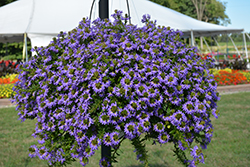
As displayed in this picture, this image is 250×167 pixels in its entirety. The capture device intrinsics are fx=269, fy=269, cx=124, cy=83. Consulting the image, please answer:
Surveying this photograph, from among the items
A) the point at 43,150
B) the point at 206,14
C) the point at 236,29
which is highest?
the point at 206,14

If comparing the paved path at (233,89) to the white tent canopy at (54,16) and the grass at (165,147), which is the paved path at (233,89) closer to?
the grass at (165,147)

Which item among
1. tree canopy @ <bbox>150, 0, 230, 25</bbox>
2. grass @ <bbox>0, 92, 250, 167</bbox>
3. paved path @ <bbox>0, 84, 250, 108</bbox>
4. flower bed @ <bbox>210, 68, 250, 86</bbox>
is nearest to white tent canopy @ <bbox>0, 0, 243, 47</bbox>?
flower bed @ <bbox>210, 68, 250, 86</bbox>

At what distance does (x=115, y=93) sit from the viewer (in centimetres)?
205

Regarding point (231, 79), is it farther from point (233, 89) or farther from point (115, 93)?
point (115, 93)

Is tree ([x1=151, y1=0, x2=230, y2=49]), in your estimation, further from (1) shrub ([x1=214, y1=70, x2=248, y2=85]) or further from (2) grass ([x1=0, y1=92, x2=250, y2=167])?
(2) grass ([x1=0, y1=92, x2=250, y2=167])

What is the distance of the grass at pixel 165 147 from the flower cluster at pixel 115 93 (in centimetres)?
180

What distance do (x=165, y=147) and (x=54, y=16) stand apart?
9.36m

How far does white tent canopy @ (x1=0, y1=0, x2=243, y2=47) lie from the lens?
1116 centimetres

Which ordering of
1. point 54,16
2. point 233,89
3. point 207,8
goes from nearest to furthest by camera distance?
point 233,89 < point 54,16 < point 207,8

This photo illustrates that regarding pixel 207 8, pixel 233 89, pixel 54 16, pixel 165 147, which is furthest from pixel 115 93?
pixel 207 8

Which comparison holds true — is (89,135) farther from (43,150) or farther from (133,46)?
(133,46)

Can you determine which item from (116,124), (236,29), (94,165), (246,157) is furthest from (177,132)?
(236,29)

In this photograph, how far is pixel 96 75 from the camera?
2082mm

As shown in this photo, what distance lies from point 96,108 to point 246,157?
10.7 feet
